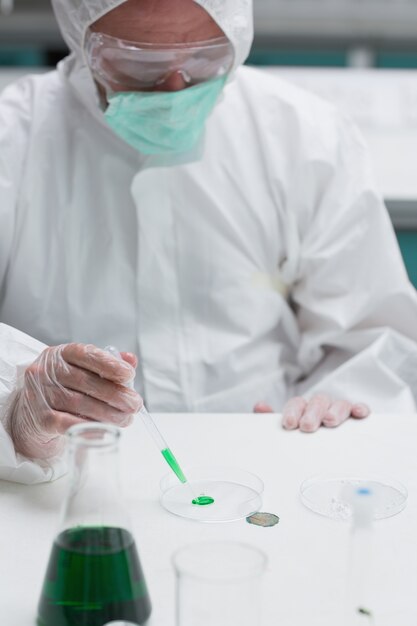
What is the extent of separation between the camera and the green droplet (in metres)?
1.01

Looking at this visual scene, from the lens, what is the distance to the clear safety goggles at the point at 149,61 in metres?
1.41

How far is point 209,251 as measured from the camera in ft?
5.40

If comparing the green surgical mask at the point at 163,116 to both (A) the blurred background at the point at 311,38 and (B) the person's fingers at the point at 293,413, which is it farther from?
(A) the blurred background at the point at 311,38

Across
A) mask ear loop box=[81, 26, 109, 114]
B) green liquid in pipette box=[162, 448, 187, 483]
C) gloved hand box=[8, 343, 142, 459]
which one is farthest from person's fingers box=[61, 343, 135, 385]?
mask ear loop box=[81, 26, 109, 114]

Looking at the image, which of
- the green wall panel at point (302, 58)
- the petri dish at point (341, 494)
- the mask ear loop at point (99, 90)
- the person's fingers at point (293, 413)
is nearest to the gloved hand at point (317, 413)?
the person's fingers at point (293, 413)

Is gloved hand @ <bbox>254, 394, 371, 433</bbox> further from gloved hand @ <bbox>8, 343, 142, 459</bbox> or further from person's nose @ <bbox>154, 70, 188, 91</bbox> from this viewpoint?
person's nose @ <bbox>154, 70, 188, 91</bbox>

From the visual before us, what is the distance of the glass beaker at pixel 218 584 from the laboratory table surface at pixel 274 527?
0.25 ft

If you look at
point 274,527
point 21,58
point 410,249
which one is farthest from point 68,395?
point 21,58

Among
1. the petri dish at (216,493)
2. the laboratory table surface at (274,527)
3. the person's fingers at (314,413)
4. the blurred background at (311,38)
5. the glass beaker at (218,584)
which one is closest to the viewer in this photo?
the glass beaker at (218,584)

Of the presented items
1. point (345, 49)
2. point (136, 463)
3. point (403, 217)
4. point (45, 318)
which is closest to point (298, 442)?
point (136, 463)

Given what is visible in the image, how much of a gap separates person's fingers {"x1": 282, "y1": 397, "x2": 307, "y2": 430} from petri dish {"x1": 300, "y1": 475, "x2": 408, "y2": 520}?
198 mm

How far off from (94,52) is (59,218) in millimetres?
335

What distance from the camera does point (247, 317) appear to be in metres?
1.65

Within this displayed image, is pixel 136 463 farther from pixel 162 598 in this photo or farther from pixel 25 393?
pixel 162 598
